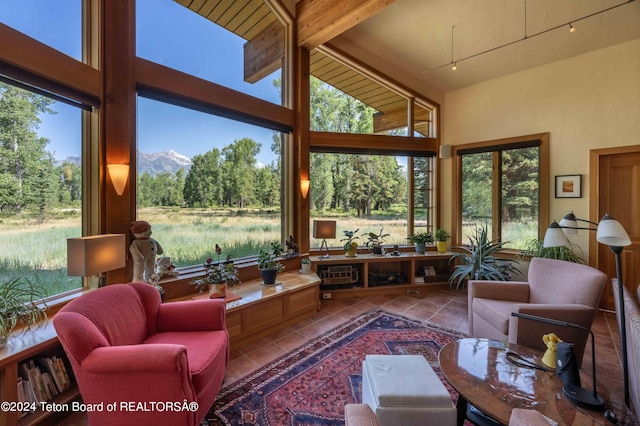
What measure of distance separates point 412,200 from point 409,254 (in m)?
1.08

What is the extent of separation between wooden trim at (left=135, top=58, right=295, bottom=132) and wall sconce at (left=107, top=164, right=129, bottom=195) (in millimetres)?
835

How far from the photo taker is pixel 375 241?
4781mm

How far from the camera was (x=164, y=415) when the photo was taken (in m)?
1.47

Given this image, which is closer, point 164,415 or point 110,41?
point 164,415

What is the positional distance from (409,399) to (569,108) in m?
5.10

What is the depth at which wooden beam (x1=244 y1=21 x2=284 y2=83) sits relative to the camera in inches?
150

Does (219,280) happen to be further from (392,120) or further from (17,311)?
(392,120)

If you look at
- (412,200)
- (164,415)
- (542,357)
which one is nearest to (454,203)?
(412,200)

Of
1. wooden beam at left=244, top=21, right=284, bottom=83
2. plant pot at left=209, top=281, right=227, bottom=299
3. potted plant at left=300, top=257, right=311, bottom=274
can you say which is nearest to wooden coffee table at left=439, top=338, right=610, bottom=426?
plant pot at left=209, top=281, right=227, bottom=299

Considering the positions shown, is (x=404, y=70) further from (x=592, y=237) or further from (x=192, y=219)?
(x=192, y=219)

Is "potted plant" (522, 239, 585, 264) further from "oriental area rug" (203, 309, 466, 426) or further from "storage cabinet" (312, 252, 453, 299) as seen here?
"oriental area rug" (203, 309, 466, 426)

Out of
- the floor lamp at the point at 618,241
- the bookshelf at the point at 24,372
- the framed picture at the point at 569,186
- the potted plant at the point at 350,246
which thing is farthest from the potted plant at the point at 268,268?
the framed picture at the point at 569,186

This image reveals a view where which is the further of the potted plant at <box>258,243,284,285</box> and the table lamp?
the table lamp

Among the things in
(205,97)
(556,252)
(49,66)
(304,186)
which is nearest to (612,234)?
(556,252)
